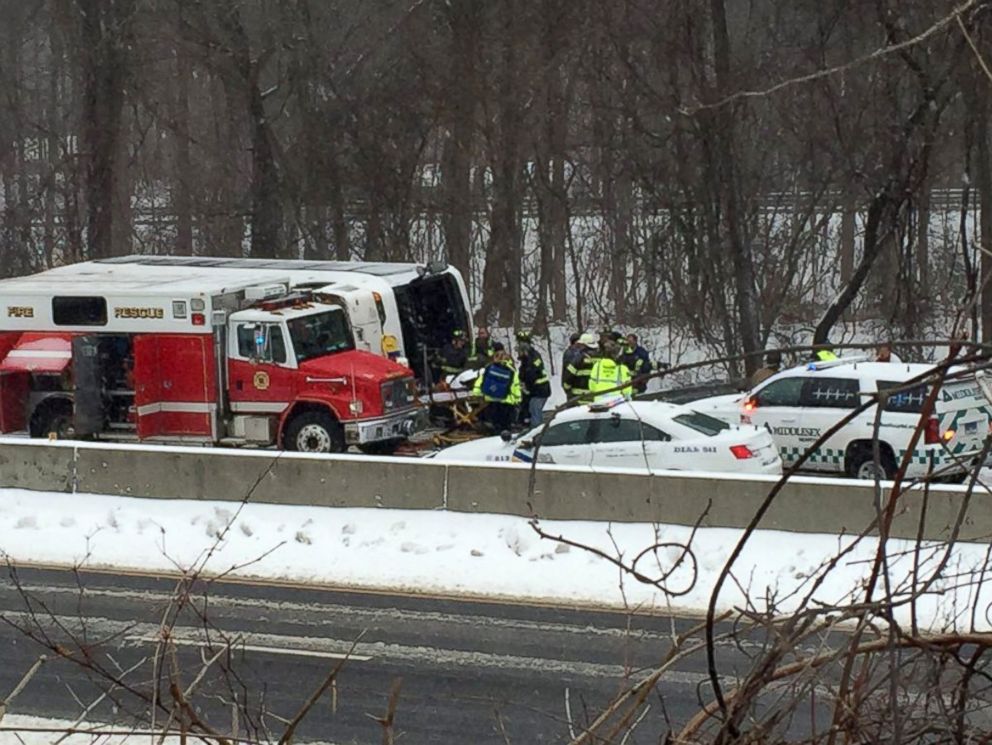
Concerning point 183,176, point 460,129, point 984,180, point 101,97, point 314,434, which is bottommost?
point 314,434

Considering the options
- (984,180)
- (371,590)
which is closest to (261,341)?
(371,590)

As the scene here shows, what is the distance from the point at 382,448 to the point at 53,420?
16.0ft

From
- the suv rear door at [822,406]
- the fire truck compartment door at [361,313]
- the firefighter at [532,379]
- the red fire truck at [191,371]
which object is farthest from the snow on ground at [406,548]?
the firefighter at [532,379]

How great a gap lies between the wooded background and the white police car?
1145 cm

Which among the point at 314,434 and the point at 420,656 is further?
the point at 314,434

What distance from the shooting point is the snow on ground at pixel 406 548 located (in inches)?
558

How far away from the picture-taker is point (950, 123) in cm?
2997

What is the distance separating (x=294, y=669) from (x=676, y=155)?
70.5 ft

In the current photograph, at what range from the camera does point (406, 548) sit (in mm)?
15727

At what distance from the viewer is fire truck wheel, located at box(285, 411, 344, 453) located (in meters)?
21.6

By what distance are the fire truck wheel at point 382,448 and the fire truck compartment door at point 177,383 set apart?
221 centimetres

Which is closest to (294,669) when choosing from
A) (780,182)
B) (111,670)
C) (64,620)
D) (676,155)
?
(111,670)

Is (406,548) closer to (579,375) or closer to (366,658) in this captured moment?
(366,658)

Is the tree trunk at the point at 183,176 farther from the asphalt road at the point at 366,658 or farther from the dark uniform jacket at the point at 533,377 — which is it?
the asphalt road at the point at 366,658
